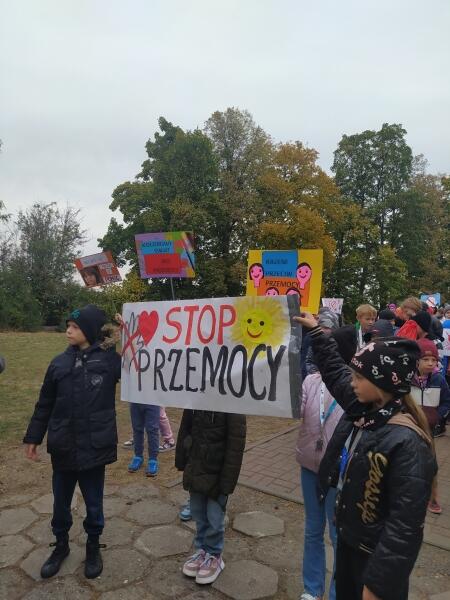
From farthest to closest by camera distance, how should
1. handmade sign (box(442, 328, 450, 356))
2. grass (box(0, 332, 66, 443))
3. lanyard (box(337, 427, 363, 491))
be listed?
handmade sign (box(442, 328, 450, 356)) < grass (box(0, 332, 66, 443)) < lanyard (box(337, 427, 363, 491))

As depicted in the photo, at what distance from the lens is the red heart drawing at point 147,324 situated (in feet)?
10.9

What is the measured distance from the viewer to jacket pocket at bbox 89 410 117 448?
3174 millimetres

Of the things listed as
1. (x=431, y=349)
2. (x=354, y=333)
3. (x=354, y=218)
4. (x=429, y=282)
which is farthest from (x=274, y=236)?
(x=354, y=333)

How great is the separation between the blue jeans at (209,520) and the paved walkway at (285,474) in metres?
1.46

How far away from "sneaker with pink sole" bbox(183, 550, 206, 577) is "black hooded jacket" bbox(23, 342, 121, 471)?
0.96 metres

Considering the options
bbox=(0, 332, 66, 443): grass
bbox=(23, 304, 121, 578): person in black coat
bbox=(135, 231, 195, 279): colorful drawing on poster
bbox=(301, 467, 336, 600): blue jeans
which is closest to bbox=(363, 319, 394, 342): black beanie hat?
bbox=(135, 231, 195, 279): colorful drawing on poster

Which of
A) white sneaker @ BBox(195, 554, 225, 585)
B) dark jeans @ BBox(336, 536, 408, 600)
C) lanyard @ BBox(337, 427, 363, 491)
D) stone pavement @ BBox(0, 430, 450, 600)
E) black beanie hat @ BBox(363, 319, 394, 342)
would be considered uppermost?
black beanie hat @ BBox(363, 319, 394, 342)

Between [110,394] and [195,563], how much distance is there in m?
1.37

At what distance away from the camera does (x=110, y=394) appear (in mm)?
3340

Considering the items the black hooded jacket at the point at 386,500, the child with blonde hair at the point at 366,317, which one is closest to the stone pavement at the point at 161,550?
the black hooded jacket at the point at 386,500

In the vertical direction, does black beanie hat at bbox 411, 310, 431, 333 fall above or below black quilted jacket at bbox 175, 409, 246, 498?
above

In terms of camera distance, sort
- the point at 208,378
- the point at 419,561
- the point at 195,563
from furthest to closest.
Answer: the point at 419,561
the point at 195,563
the point at 208,378

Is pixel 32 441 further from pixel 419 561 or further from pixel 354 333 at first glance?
pixel 419 561

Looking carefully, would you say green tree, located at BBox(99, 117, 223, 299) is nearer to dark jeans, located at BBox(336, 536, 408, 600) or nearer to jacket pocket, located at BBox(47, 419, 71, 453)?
jacket pocket, located at BBox(47, 419, 71, 453)
